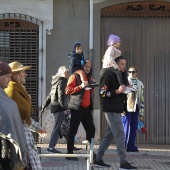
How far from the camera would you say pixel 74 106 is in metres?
9.27

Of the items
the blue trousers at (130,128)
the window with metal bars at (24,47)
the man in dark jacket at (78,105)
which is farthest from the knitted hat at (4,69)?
the window with metal bars at (24,47)

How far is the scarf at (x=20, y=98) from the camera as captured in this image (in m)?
5.72

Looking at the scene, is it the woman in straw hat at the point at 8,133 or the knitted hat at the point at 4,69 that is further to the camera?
the knitted hat at the point at 4,69


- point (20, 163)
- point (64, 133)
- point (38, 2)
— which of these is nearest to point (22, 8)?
point (38, 2)

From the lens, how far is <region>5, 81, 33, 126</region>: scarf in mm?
5719

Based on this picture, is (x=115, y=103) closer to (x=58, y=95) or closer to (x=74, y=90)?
(x=74, y=90)

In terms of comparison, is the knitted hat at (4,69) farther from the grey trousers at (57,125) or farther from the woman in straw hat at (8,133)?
the grey trousers at (57,125)

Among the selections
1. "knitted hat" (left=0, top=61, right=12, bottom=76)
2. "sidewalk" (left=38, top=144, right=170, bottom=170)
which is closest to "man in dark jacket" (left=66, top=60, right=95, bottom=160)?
"sidewalk" (left=38, top=144, right=170, bottom=170)

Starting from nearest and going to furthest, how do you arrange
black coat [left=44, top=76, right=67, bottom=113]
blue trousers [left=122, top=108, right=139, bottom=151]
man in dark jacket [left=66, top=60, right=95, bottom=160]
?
man in dark jacket [left=66, top=60, right=95, bottom=160], black coat [left=44, top=76, right=67, bottom=113], blue trousers [left=122, top=108, right=139, bottom=151]

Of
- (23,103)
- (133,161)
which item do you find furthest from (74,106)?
(23,103)

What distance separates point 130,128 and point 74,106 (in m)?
2.47

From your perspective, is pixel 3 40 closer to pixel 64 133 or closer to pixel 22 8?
pixel 22 8

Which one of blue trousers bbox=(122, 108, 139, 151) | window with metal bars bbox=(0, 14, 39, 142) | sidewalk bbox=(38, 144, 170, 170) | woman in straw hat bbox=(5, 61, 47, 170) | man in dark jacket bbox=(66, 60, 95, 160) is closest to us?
woman in straw hat bbox=(5, 61, 47, 170)

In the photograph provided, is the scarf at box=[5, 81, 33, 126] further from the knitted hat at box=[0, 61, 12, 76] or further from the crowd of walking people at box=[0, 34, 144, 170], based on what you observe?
the knitted hat at box=[0, 61, 12, 76]
